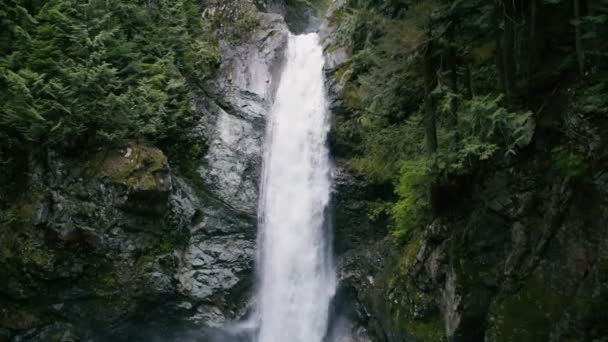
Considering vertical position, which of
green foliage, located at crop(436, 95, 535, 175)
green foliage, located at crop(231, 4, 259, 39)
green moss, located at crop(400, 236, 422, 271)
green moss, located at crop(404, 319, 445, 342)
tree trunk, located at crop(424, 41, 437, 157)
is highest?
green foliage, located at crop(231, 4, 259, 39)

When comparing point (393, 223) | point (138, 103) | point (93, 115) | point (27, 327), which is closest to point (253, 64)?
→ point (138, 103)

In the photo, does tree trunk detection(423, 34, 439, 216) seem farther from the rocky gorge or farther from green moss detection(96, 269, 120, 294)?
green moss detection(96, 269, 120, 294)

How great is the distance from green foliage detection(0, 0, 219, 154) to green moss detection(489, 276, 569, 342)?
826cm

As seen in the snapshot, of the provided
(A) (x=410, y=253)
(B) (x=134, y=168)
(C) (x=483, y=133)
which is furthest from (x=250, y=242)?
(C) (x=483, y=133)

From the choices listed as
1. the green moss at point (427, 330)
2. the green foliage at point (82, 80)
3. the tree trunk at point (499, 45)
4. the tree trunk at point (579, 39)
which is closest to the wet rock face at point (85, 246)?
the green foliage at point (82, 80)

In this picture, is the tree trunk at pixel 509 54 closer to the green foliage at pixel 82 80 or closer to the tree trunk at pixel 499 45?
the tree trunk at pixel 499 45

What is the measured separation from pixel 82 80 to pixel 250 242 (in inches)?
219

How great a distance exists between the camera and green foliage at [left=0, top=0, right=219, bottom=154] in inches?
384

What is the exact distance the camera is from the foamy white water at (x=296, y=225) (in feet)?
39.5

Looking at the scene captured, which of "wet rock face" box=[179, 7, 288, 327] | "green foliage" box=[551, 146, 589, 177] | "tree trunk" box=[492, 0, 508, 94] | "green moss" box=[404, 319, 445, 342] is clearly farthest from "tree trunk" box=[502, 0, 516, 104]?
"wet rock face" box=[179, 7, 288, 327]

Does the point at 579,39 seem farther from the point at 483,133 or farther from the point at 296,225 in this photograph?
the point at 296,225

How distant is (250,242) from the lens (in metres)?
12.3

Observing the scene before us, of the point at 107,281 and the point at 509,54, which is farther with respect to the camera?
the point at 107,281

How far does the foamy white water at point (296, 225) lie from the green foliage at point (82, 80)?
9.91 feet
